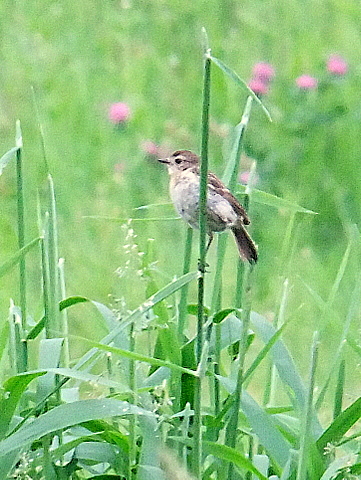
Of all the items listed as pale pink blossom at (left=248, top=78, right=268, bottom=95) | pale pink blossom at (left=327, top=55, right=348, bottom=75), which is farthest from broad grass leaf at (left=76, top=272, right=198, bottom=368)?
pale pink blossom at (left=327, top=55, right=348, bottom=75)

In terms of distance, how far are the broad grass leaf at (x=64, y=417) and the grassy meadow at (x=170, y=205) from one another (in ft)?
0.27

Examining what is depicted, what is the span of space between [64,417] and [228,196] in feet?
2.34

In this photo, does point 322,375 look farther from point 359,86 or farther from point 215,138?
point 359,86

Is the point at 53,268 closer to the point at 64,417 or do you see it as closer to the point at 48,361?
the point at 48,361

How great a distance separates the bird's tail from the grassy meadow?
0.19 feet

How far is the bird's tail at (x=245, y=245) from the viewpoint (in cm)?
200

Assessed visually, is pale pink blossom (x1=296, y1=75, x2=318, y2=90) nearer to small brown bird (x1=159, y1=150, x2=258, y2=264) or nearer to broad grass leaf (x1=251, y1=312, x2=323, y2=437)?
small brown bird (x1=159, y1=150, x2=258, y2=264)

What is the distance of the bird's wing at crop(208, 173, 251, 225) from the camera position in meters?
2.01

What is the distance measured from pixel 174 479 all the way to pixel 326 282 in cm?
267

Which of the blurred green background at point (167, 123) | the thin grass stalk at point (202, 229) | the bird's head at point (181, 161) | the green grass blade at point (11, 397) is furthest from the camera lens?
the blurred green background at point (167, 123)

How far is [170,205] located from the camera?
284cm

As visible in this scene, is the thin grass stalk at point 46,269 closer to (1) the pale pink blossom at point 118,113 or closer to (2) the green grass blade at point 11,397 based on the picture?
(2) the green grass blade at point 11,397

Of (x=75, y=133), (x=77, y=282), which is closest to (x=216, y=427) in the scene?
(x=77, y=282)

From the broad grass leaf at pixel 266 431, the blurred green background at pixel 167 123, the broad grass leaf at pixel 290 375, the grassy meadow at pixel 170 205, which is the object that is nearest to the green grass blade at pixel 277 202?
the grassy meadow at pixel 170 205
